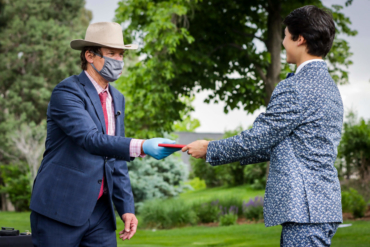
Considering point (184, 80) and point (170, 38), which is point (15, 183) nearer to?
point (184, 80)

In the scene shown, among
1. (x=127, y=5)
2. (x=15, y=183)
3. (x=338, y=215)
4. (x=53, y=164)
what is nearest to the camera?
(x=338, y=215)

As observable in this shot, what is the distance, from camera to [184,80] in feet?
37.2

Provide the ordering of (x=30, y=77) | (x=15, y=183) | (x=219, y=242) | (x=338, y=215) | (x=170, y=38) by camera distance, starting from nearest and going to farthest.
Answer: (x=338, y=215) → (x=219, y=242) → (x=170, y=38) → (x=15, y=183) → (x=30, y=77)

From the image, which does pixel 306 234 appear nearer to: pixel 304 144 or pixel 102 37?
pixel 304 144

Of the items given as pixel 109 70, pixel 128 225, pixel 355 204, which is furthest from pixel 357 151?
pixel 109 70

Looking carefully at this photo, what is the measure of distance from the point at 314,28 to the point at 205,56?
8.48 meters

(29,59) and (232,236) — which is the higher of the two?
(29,59)

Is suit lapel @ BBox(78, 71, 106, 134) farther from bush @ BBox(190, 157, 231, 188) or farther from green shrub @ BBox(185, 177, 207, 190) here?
green shrub @ BBox(185, 177, 207, 190)

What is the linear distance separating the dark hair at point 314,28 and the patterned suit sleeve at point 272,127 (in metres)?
0.27

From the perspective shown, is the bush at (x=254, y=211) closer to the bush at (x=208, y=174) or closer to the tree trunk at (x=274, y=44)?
the tree trunk at (x=274, y=44)

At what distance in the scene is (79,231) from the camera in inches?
109

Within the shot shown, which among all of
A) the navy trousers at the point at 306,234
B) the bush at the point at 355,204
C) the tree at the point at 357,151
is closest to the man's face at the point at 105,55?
the navy trousers at the point at 306,234

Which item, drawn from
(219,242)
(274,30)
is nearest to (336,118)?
(219,242)

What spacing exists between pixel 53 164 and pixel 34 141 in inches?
689
